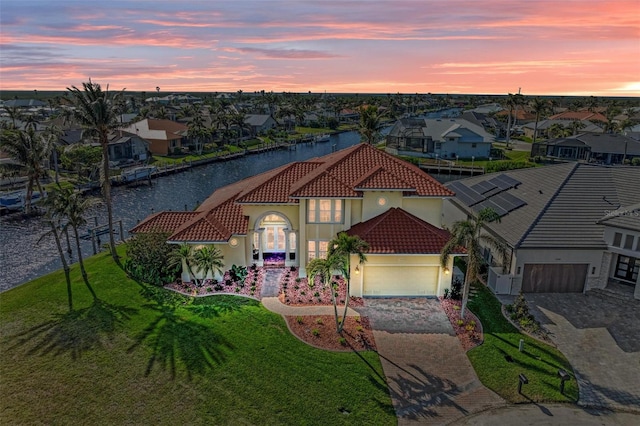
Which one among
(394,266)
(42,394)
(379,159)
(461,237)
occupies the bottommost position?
(42,394)

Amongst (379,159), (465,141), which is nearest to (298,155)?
(465,141)

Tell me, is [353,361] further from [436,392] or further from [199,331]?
[199,331]

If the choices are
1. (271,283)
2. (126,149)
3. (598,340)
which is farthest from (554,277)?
(126,149)

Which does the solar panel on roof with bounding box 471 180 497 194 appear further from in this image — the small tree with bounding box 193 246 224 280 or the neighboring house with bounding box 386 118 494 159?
the neighboring house with bounding box 386 118 494 159

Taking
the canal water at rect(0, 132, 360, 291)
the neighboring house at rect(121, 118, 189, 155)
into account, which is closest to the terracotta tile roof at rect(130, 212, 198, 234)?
the canal water at rect(0, 132, 360, 291)

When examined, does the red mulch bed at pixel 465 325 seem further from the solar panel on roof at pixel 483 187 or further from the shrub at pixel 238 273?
the solar panel on roof at pixel 483 187

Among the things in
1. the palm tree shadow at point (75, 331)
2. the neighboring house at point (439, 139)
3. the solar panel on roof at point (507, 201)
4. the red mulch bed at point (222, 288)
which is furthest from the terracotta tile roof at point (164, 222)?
the neighboring house at point (439, 139)

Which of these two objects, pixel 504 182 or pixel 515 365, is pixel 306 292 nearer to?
pixel 515 365
